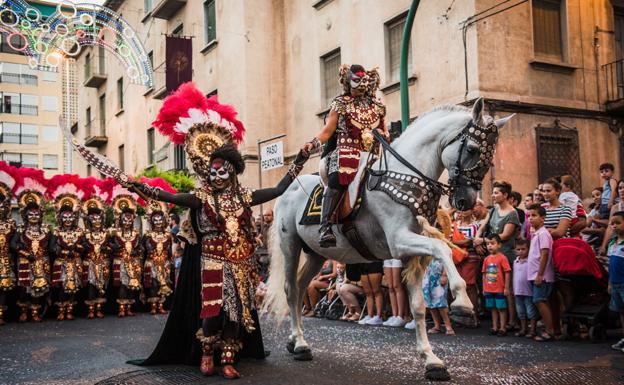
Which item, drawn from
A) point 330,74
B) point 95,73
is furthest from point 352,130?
point 95,73

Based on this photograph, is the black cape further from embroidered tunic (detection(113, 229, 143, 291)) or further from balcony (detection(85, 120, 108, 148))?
balcony (detection(85, 120, 108, 148))

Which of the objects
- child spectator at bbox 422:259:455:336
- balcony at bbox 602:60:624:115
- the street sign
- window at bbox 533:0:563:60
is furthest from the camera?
balcony at bbox 602:60:624:115

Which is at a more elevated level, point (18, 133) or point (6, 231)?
point (18, 133)

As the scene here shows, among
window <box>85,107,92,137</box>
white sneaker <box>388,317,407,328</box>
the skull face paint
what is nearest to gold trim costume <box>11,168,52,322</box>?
white sneaker <box>388,317,407,328</box>

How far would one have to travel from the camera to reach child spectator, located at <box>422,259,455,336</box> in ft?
32.2

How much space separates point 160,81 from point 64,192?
1719 centimetres

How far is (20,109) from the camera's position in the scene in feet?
202

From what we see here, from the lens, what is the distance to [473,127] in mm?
6141

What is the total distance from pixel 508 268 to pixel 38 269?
28.8 ft

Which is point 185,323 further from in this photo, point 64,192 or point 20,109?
point 20,109

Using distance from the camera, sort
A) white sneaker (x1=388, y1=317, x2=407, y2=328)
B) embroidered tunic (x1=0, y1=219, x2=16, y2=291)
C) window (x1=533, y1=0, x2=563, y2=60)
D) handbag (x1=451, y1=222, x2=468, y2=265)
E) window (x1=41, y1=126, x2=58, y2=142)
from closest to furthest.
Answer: handbag (x1=451, y1=222, x2=468, y2=265), white sneaker (x1=388, y1=317, x2=407, y2=328), embroidered tunic (x1=0, y1=219, x2=16, y2=291), window (x1=533, y1=0, x2=563, y2=60), window (x1=41, y1=126, x2=58, y2=142)

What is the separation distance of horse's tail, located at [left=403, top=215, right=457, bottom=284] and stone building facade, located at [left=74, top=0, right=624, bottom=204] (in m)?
8.84

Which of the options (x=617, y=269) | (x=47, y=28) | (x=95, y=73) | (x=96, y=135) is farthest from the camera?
(x=96, y=135)

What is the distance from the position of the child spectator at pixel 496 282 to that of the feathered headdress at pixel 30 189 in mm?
8509
